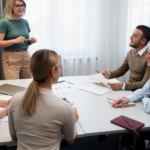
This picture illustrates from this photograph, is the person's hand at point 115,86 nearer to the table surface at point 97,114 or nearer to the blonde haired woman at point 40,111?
the table surface at point 97,114

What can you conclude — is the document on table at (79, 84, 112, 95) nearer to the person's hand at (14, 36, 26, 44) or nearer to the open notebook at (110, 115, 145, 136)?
the open notebook at (110, 115, 145, 136)

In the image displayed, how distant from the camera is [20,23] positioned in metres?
2.44

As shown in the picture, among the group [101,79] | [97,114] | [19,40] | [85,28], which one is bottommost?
[97,114]

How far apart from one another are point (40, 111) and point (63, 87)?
3.30ft

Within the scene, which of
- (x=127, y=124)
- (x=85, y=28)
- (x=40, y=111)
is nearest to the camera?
(x=40, y=111)

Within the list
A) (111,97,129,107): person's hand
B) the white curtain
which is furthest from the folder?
the white curtain

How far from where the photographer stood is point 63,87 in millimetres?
1921

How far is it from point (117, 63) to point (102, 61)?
0.33 m

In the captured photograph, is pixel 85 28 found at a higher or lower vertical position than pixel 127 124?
higher

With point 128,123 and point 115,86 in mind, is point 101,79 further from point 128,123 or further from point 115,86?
point 128,123

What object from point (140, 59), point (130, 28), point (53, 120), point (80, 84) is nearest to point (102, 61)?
point (130, 28)

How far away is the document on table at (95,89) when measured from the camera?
1.81 meters

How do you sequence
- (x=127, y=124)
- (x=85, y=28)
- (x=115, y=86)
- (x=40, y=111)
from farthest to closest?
(x=85, y=28) → (x=115, y=86) → (x=127, y=124) → (x=40, y=111)

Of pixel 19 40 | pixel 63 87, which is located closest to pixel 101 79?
pixel 63 87
